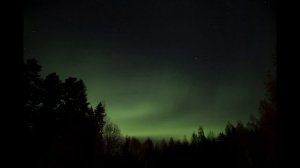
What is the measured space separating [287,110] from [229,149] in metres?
57.8

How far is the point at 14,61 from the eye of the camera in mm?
2480


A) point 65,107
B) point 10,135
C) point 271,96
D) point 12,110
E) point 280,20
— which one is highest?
point 65,107

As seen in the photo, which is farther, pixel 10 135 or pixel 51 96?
pixel 51 96

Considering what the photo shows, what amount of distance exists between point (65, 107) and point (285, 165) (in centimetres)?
2421

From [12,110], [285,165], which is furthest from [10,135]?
[285,165]

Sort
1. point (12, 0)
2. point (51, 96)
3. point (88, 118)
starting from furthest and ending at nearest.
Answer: point (88, 118), point (51, 96), point (12, 0)

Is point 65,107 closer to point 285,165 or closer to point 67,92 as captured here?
point 67,92

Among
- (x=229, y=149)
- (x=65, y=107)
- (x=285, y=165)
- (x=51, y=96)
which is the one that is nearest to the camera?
(x=285, y=165)

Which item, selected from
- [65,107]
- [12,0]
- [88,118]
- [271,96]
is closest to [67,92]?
[65,107]

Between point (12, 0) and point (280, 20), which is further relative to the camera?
point (12, 0)

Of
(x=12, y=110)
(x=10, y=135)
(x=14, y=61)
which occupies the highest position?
(x=14, y=61)

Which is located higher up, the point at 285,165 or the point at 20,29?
the point at 20,29

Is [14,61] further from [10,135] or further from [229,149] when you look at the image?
[229,149]

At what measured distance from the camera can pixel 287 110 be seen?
7.51 feet
